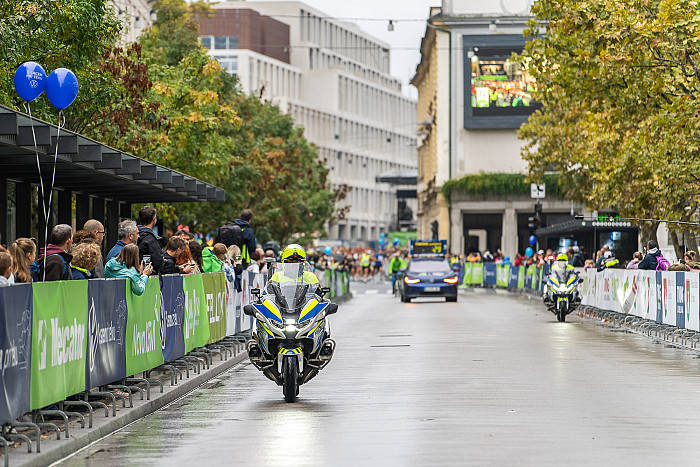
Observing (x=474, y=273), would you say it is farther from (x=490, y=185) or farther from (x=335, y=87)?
(x=335, y=87)

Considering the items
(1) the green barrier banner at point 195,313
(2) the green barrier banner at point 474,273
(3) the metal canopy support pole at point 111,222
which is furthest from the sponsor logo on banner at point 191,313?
(2) the green barrier banner at point 474,273

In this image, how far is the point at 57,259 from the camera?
1340 centimetres

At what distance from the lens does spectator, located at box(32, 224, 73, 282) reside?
1331 cm

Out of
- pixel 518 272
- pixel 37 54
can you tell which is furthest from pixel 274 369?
pixel 518 272

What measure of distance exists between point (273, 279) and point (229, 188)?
41.0 metres

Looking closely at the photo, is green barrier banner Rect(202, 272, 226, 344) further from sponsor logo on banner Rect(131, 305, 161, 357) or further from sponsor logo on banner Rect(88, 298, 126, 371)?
sponsor logo on banner Rect(88, 298, 126, 371)

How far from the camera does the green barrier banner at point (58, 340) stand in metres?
11.3

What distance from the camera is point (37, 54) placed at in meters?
26.0

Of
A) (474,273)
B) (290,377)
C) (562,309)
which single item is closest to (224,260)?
(290,377)

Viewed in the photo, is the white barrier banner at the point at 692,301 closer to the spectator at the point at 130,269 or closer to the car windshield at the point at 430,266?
the spectator at the point at 130,269

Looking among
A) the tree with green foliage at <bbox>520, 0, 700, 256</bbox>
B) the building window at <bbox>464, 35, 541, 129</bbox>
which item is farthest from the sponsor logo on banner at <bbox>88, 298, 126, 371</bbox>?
the building window at <bbox>464, 35, 541, 129</bbox>

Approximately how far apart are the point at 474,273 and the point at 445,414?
199ft

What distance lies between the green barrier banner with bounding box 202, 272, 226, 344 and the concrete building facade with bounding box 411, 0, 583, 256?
202ft

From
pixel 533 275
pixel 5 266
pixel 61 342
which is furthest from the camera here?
pixel 533 275
